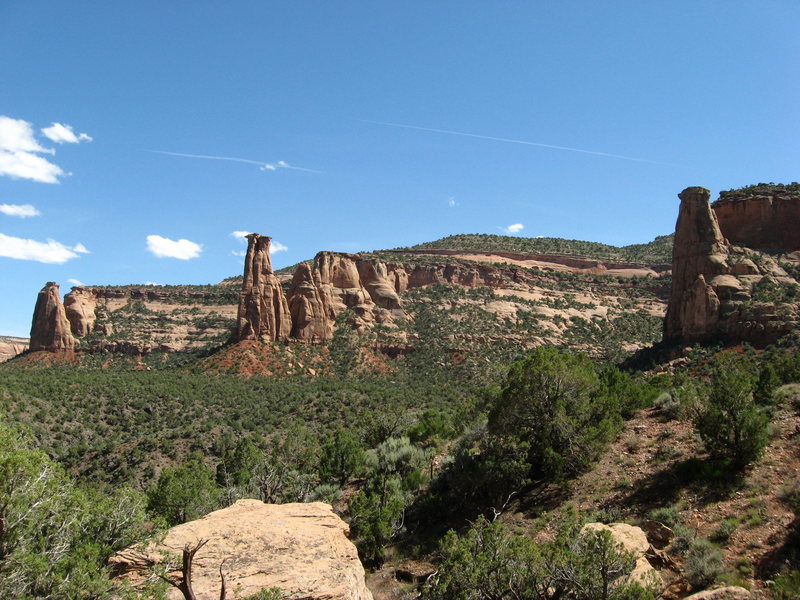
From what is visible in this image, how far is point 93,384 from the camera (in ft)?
161

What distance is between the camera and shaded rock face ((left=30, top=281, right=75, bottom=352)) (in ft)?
244

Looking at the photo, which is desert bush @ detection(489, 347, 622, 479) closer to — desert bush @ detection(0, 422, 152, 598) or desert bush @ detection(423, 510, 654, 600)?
desert bush @ detection(423, 510, 654, 600)

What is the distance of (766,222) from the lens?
182 ft

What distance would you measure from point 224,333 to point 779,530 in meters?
79.0

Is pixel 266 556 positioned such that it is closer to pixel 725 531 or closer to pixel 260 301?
pixel 725 531

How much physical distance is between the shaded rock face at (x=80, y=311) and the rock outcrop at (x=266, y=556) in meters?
79.7

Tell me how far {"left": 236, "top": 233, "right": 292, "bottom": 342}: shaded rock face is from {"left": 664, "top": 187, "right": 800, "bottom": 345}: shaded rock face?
45.3m

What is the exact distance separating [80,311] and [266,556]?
83.1m

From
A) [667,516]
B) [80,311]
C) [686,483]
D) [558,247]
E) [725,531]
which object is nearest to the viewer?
[725,531]

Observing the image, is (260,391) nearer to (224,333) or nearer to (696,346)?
(224,333)

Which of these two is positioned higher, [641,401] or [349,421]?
[641,401]

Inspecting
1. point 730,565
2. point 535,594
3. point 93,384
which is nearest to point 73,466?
point 93,384

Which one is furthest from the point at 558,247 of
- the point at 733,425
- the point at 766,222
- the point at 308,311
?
the point at 733,425

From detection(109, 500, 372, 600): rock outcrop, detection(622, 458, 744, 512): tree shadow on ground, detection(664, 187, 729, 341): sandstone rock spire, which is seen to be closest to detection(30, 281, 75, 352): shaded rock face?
detection(109, 500, 372, 600): rock outcrop
